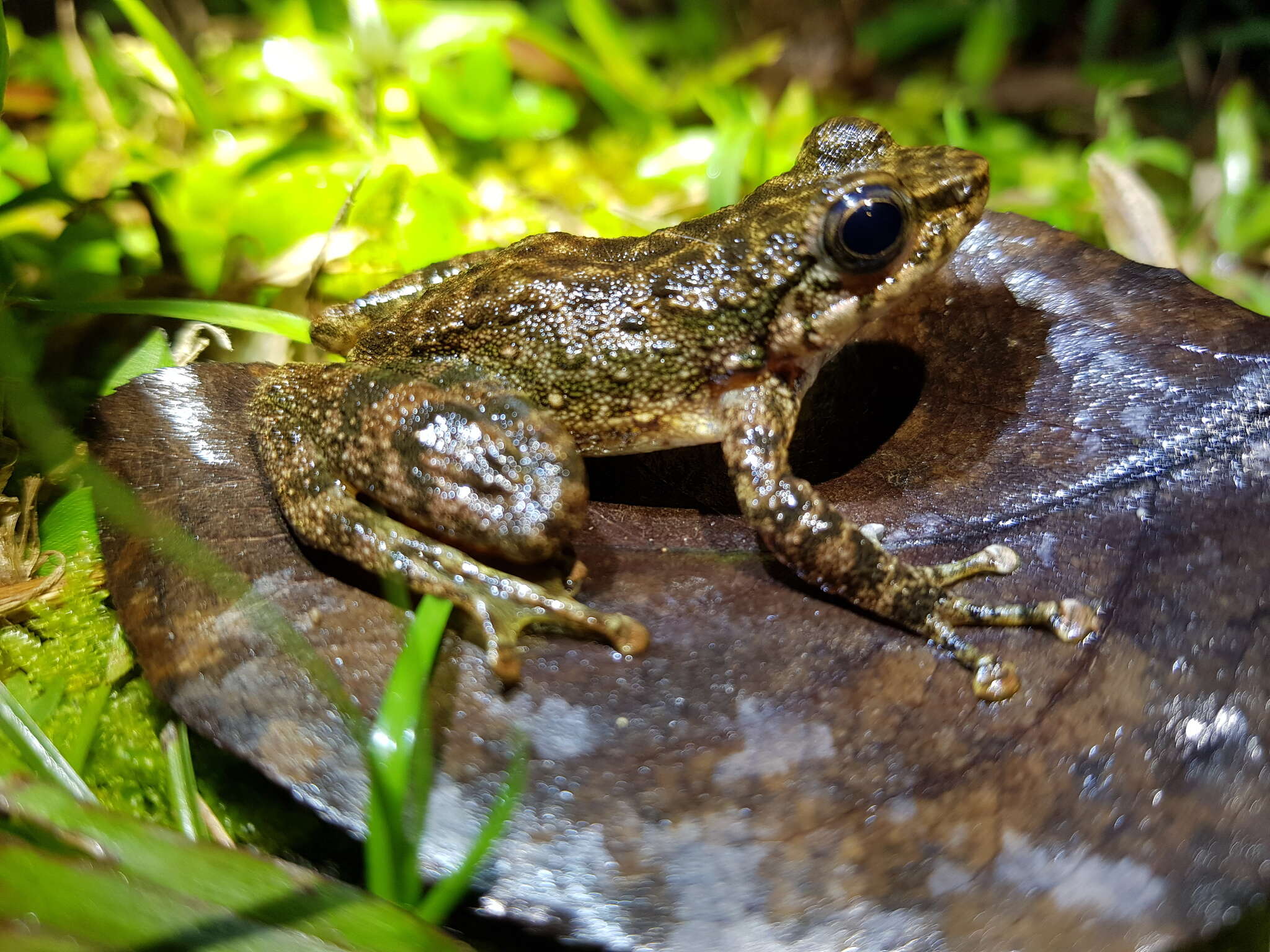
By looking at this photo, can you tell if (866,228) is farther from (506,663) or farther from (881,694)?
(506,663)

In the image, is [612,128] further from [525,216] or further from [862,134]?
[862,134]

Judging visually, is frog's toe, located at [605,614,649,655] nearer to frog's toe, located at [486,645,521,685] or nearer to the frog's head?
frog's toe, located at [486,645,521,685]

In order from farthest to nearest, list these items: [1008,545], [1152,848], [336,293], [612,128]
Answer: [612,128]
[336,293]
[1008,545]
[1152,848]

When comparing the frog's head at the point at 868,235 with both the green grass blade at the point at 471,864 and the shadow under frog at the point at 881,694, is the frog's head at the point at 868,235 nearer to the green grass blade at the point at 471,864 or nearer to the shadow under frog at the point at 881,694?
the shadow under frog at the point at 881,694

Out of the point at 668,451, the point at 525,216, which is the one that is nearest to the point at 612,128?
the point at 525,216

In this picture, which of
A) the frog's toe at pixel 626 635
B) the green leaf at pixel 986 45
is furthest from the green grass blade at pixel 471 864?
the green leaf at pixel 986 45

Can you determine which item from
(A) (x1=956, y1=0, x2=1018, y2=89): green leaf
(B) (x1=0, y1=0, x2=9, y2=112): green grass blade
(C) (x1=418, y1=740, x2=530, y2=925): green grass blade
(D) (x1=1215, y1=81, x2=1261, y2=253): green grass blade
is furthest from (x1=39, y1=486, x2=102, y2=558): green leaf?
(A) (x1=956, y1=0, x2=1018, y2=89): green leaf

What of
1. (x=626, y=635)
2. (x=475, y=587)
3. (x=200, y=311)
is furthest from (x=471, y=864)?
(x=200, y=311)
